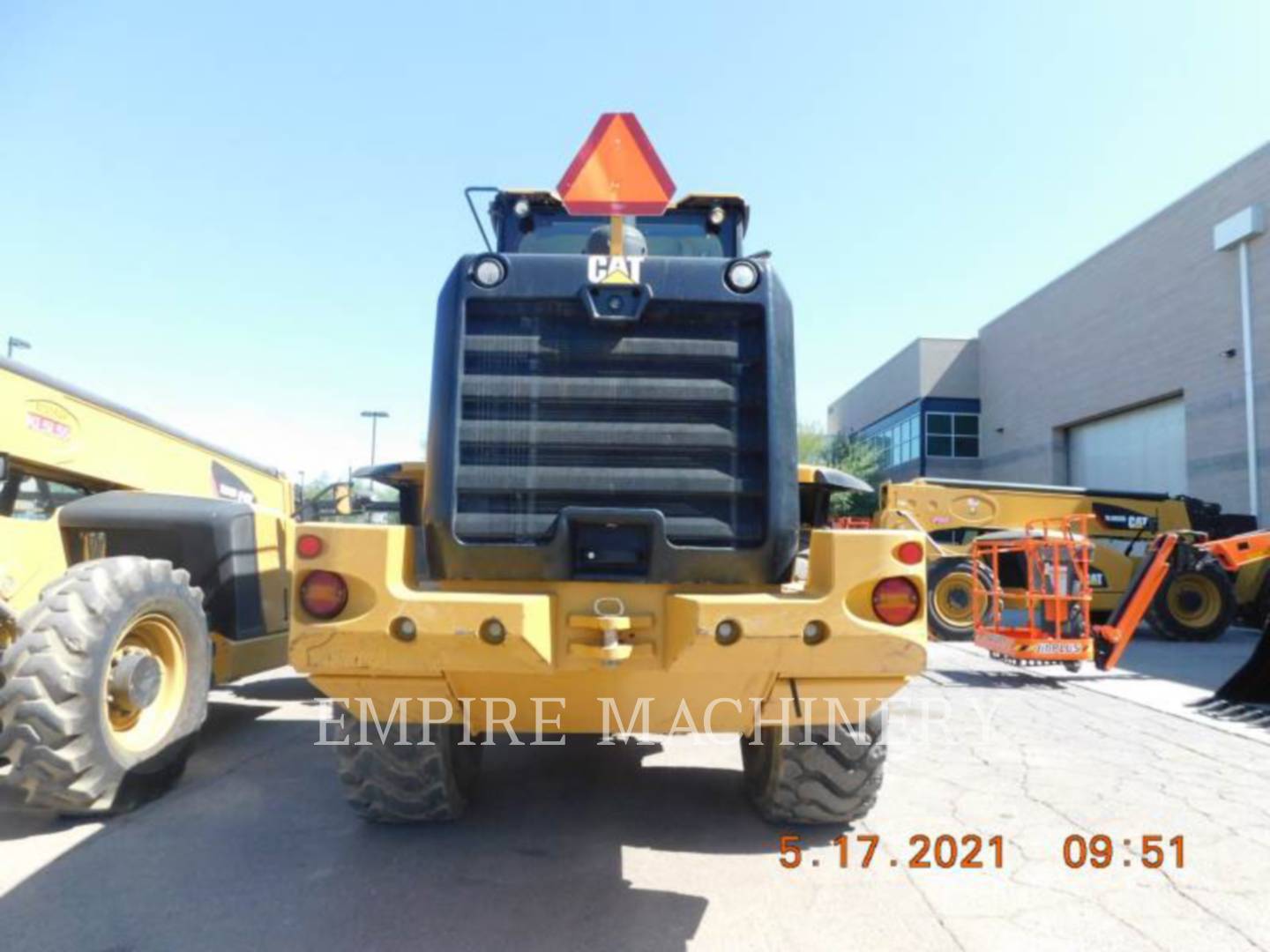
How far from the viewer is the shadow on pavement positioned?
3.06m

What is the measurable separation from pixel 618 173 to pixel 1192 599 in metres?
13.2

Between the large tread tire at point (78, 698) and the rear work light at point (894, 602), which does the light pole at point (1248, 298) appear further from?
the large tread tire at point (78, 698)

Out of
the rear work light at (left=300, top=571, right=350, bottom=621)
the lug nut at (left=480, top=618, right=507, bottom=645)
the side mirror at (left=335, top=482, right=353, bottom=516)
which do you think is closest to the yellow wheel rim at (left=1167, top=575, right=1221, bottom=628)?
the side mirror at (left=335, top=482, right=353, bottom=516)

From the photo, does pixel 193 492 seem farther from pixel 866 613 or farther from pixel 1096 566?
pixel 1096 566

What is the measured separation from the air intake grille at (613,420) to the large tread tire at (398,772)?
3.96ft

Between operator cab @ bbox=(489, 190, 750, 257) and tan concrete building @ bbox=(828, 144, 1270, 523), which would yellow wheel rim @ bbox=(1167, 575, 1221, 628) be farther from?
operator cab @ bbox=(489, 190, 750, 257)

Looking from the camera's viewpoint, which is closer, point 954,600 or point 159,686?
point 159,686

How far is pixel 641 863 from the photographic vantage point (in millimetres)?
3703

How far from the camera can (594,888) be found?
3.45 metres

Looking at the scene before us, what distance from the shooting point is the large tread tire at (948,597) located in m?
12.5

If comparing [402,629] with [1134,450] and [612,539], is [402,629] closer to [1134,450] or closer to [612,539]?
[612,539]

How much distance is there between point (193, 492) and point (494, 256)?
4.27 metres

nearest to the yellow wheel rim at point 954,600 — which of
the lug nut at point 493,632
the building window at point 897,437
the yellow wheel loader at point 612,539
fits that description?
the yellow wheel loader at point 612,539

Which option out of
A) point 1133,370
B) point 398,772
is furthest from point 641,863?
point 1133,370
